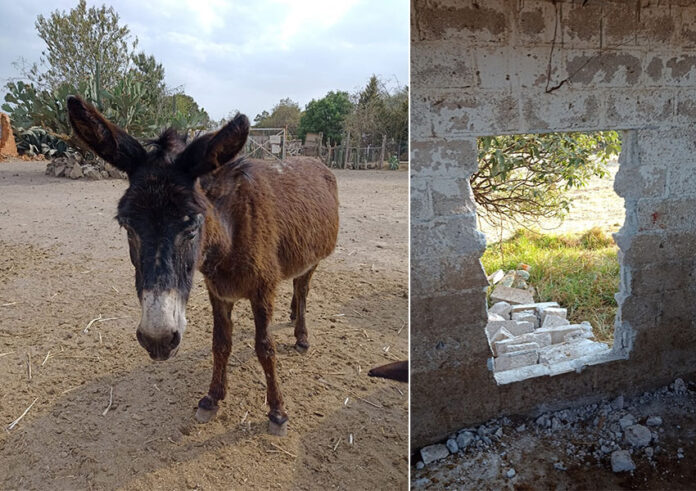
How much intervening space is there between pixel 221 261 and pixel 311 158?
983 millimetres

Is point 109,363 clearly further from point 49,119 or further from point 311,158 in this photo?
point 311,158

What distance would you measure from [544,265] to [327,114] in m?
3.47

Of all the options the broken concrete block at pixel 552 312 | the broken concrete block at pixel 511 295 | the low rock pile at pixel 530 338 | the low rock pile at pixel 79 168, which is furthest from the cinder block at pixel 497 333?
the low rock pile at pixel 79 168

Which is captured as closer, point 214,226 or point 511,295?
point 214,226

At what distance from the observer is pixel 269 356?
2158mm

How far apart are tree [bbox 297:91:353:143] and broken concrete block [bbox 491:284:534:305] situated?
2.56m

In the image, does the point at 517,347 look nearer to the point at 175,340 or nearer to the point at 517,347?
the point at 517,347

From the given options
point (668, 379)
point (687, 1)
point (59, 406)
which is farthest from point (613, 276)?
point (59, 406)

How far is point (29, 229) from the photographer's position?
2119mm

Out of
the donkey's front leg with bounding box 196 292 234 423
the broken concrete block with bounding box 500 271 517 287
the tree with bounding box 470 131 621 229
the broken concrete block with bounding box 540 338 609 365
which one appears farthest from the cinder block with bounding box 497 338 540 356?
the donkey's front leg with bounding box 196 292 234 423

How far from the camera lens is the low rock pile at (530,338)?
116 inches

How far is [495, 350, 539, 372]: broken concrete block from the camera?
3105 millimetres

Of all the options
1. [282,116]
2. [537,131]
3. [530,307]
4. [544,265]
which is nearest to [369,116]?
[282,116]

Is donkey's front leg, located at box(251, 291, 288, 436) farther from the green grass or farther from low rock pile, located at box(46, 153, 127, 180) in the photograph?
the green grass
